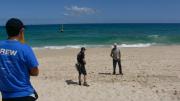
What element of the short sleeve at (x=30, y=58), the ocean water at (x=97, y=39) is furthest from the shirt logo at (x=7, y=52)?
the ocean water at (x=97, y=39)

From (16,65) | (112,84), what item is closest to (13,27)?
(16,65)

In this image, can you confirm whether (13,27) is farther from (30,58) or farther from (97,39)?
(97,39)

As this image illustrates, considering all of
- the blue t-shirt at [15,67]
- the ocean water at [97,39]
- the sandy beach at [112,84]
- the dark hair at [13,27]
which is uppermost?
the dark hair at [13,27]

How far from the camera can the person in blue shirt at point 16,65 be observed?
12.5 ft

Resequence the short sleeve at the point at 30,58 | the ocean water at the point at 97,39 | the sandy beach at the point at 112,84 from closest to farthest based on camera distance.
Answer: the short sleeve at the point at 30,58, the sandy beach at the point at 112,84, the ocean water at the point at 97,39

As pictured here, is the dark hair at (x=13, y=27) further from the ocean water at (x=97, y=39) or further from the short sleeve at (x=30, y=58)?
the ocean water at (x=97, y=39)

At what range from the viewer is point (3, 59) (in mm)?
3846

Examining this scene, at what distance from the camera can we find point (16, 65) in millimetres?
3824

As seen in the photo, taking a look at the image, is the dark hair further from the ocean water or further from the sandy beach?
the ocean water

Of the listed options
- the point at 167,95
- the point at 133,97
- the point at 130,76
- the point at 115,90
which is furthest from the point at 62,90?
the point at 130,76

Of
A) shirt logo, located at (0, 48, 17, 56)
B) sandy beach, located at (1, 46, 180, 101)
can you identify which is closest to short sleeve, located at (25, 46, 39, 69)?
shirt logo, located at (0, 48, 17, 56)

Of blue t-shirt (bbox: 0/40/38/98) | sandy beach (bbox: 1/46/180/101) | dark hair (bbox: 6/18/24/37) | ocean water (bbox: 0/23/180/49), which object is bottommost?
ocean water (bbox: 0/23/180/49)

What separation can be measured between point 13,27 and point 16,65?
37cm

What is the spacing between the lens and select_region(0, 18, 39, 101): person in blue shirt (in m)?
3.79
